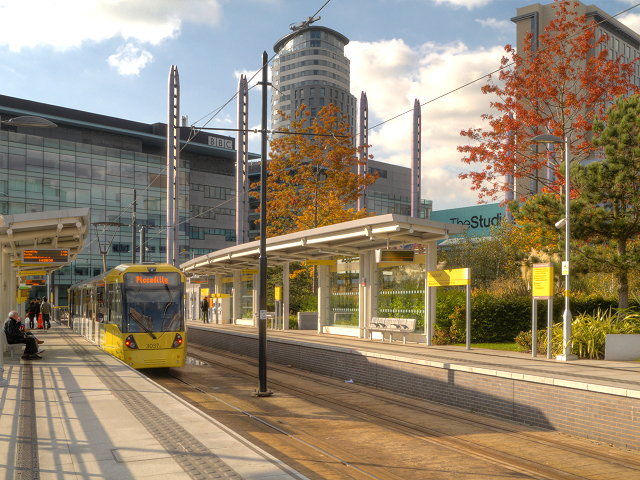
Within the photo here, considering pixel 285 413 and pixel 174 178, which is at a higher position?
pixel 174 178

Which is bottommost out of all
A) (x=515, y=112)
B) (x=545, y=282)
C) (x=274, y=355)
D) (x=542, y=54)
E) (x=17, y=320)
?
(x=274, y=355)

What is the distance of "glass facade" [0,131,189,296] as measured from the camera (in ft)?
192

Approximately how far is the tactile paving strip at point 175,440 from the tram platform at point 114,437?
1 cm

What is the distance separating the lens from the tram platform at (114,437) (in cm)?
627

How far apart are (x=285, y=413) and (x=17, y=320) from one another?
34.1ft

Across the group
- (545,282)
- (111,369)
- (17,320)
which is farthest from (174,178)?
(545,282)

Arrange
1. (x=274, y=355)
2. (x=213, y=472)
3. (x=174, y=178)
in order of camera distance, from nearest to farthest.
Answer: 1. (x=213, y=472)
2. (x=274, y=355)
3. (x=174, y=178)

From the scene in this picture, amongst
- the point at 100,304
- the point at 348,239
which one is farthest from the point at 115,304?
the point at 348,239

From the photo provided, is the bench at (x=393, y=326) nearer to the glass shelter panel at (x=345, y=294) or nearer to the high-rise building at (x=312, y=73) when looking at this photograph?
the glass shelter panel at (x=345, y=294)

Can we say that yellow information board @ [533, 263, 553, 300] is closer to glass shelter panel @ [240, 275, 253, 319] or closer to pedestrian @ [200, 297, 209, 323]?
glass shelter panel @ [240, 275, 253, 319]

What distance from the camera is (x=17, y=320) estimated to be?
17.9 meters

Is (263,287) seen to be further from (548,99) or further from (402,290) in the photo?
(548,99)

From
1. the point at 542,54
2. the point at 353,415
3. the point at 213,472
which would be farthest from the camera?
the point at 542,54

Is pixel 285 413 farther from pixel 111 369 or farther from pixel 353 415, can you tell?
pixel 111 369
